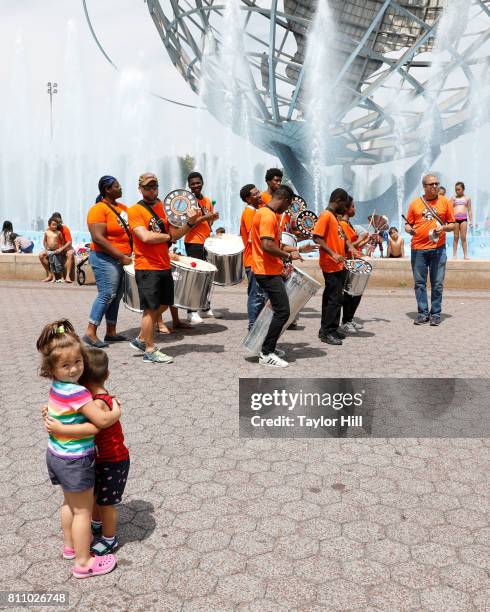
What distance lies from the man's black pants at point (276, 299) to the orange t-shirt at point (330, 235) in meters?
1.04

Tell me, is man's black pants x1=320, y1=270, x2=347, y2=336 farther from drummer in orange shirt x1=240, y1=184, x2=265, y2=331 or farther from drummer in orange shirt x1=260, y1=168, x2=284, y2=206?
drummer in orange shirt x1=260, y1=168, x2=284, y2=206

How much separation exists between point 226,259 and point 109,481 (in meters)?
5.07

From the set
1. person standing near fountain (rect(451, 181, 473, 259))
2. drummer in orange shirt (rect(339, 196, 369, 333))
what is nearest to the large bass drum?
drummer in orange shirt (rect(339, 196, 369, 333))

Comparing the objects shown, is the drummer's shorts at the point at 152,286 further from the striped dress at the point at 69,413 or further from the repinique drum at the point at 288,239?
the striped dress at the point at 69,413

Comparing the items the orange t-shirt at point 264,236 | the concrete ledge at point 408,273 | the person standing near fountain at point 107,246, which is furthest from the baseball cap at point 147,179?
the concrete ledge at point 408,273

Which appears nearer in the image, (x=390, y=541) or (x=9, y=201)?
(x=390, y=541)

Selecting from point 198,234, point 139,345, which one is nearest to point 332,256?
point 198,234

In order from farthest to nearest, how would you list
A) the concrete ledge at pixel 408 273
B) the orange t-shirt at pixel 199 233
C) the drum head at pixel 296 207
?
the concrete ledge at pixel 408 273, the orange t-shirt at pixel 199 233, the drum head at pixel 296 207

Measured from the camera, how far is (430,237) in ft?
23.0

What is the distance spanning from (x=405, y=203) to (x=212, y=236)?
29137 millimetres

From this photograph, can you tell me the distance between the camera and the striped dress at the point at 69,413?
215cm

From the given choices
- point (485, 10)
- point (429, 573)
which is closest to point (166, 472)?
point (429, 573)

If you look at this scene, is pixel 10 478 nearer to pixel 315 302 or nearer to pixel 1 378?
pixel 1 378

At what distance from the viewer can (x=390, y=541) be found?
251 centimetres
